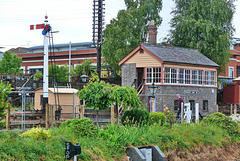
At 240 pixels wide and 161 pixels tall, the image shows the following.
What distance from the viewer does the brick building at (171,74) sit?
109 ft

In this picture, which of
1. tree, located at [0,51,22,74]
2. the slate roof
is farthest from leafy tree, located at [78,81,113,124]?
tree, located at [0,51,22,74]

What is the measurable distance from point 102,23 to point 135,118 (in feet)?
75.4

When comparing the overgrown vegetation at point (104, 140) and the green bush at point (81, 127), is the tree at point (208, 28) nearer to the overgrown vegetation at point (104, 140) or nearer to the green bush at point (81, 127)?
the overgrown vegetation at point (104, 140)

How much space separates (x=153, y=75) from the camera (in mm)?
34094

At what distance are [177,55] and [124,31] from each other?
387 inches

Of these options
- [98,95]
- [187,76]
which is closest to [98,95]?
[98,95]

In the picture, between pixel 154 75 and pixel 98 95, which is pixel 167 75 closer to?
pixel 154 75

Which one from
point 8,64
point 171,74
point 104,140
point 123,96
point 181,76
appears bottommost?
point 104,140

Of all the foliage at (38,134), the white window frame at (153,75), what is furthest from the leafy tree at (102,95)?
the white window frame at (153,75)

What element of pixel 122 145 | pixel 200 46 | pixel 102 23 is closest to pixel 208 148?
pixel 122 145

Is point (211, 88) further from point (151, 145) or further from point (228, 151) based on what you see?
point (151, 145)

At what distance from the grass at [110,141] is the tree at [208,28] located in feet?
82.4

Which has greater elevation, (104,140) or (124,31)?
(124,31)

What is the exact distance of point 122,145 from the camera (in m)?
13.6
